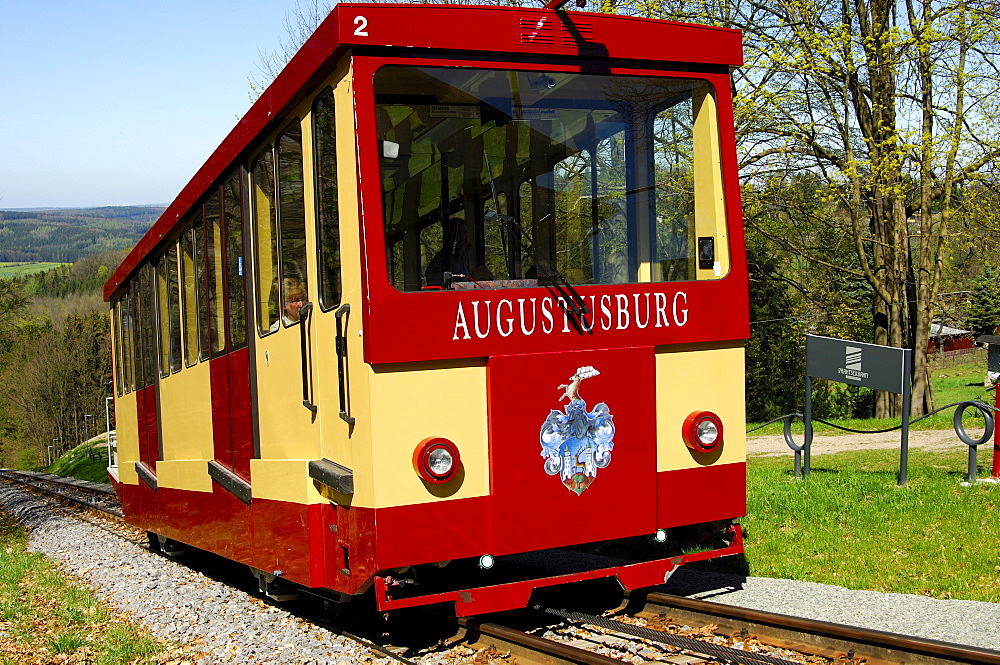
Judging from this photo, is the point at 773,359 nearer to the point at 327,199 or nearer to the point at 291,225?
the point at 291,225

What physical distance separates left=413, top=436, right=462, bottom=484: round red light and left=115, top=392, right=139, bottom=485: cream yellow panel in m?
7.34

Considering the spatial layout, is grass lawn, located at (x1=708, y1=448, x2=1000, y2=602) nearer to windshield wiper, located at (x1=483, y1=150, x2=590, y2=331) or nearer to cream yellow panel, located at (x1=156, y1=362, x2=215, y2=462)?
windshield wiper, located at (x1=483, y1=150, x2=590, y2=331)

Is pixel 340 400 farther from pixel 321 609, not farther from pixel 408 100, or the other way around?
pixel 321 609

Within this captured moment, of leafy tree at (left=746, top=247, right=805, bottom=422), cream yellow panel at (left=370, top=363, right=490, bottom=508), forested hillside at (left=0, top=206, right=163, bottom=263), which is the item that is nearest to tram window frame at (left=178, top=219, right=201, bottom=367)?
cream yellow panel at (left=370, top=363, right=490, bottom=508)

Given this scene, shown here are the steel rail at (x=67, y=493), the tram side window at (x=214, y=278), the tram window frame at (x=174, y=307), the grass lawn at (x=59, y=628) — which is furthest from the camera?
the steel rail at (x=67, y=493)

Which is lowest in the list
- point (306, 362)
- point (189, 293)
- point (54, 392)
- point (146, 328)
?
point (54, 392)

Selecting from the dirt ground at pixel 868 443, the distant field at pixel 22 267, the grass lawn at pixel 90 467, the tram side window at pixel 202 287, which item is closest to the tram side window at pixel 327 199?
the tram side window at pixel 202 287

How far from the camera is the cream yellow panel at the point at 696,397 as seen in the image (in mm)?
5793

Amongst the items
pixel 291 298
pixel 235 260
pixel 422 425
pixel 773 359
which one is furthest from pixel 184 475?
pixel 773 359

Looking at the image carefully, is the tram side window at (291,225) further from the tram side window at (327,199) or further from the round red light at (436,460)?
the round red light at (436,460)

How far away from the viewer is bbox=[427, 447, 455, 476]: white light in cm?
518

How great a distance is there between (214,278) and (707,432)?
12.4ft

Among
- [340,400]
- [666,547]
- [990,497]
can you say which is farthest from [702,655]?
[990,497]

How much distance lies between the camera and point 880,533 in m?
8.14
